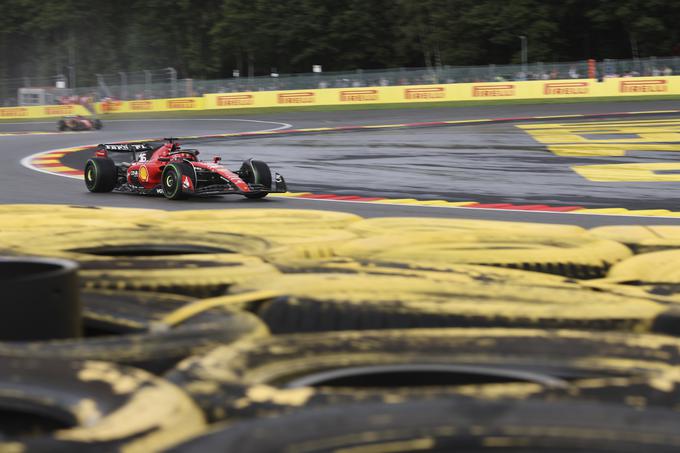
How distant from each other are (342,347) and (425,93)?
35.2 meters

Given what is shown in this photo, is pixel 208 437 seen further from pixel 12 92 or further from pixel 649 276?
pixel 12 92

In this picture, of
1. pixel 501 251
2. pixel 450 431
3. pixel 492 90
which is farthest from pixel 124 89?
pixel 450 431

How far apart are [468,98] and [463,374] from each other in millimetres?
34678

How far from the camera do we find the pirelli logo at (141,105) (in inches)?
1722

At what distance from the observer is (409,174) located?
1457 centimetres

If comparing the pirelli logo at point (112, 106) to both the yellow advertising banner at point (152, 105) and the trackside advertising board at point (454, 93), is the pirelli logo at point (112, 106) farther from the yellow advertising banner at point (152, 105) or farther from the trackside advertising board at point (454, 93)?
the trackside advertising board at point (454, 93)

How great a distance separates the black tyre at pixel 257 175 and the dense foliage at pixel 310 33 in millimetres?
48938

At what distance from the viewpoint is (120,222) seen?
5562mm

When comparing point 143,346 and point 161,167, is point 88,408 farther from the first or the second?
point 161,167

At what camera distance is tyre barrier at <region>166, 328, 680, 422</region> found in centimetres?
227

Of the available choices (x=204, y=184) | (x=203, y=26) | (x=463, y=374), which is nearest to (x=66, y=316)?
(x=463, y=374)

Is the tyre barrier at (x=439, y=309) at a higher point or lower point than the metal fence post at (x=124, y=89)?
lower

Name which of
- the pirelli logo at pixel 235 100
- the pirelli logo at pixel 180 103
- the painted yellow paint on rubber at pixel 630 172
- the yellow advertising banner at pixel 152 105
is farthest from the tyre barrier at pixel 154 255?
the pirelli logo at pixel 180 103

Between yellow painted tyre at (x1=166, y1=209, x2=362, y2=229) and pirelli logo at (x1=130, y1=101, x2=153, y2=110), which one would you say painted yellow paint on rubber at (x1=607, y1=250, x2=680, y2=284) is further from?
pirelli logo at (x1=130, y1=101, x2=153, y2=110)
